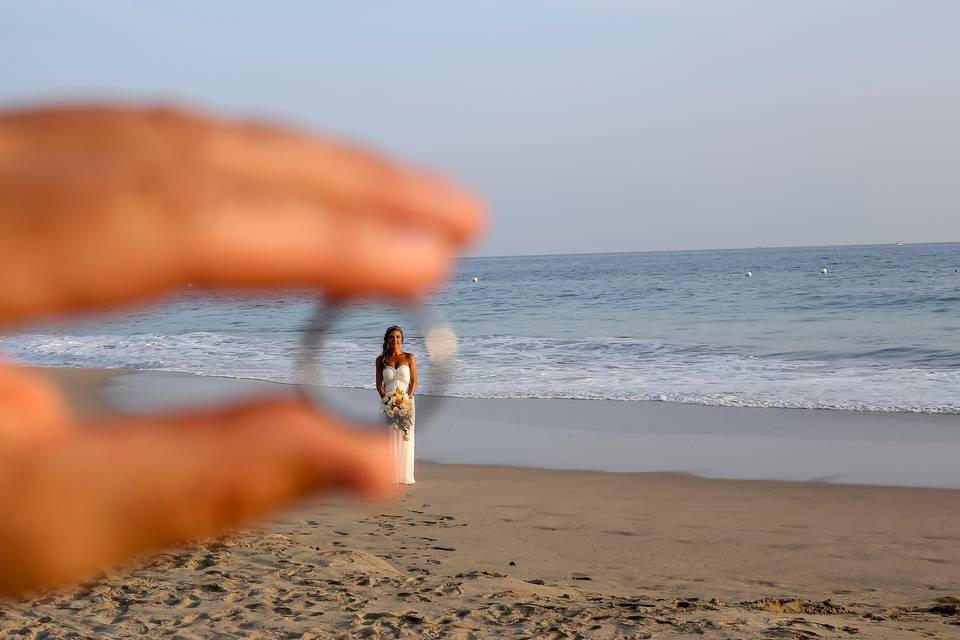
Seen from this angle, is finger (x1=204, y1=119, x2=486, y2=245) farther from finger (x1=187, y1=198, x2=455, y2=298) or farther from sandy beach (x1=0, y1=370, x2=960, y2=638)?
sandy beach (x1=0, y1=370, x2=960, y2=638)

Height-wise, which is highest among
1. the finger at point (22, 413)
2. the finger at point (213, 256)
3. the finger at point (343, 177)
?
the finger at point (343, 177)

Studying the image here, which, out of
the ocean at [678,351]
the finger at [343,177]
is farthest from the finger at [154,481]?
the ocean at [678,351]

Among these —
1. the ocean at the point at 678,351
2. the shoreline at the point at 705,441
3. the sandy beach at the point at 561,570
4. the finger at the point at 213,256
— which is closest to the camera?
the finger at the point at 213,256

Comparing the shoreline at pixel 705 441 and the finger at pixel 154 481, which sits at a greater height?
the finger at pixel 154 481

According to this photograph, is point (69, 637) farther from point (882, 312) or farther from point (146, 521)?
point (882, 312)

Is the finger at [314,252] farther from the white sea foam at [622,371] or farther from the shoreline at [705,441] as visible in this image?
the white sea foam at [622,371]

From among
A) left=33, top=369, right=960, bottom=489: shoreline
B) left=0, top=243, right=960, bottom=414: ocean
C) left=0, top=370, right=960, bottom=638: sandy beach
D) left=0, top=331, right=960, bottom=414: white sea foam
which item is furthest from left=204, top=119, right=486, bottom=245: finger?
left=0, top=331, right=960, bottom=414: white sea foam

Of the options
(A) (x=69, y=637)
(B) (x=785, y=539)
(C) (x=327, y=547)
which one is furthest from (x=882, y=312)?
(A) (x=69, y=637)
